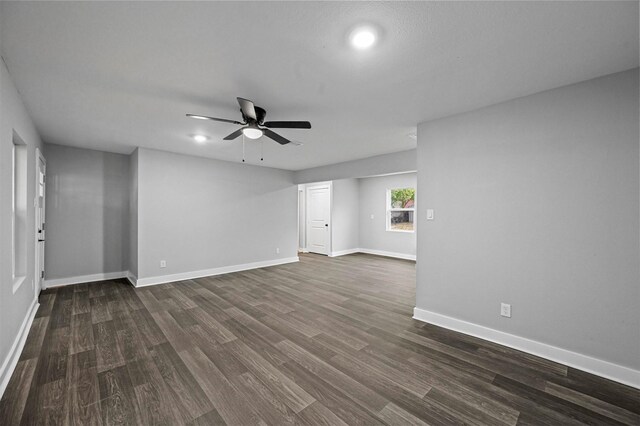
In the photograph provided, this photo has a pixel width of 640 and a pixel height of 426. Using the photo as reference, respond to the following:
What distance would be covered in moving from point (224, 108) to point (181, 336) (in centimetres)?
248

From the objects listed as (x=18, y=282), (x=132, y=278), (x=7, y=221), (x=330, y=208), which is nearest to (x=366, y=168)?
(x=330, y=208)

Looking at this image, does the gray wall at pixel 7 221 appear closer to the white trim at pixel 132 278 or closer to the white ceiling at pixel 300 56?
the white ceiling at pixel 300 56

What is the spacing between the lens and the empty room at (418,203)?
5.30 ft

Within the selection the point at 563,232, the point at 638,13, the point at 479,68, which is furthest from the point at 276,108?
the point at 563,232

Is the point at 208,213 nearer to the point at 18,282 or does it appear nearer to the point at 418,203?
the point at 18,282

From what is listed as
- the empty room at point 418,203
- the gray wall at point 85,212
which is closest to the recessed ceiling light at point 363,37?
the empty room at point 418,203

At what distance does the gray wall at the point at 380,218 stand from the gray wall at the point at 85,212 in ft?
20.3

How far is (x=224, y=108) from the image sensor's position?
280cm

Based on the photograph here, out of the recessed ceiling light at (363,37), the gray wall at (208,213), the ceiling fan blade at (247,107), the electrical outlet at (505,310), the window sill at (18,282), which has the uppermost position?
the recessed ceiling light at (363,37)

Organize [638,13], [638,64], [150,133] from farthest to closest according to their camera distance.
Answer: [150,133] → [638,64] → [638,13]

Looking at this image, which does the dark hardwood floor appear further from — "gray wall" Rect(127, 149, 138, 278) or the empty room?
"gray wall" Rect(127, 149, 138, 278)

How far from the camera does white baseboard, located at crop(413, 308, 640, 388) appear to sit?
2.01 m

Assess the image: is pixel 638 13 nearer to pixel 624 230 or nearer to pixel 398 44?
pixel 398 44

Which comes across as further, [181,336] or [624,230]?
[181,336]
